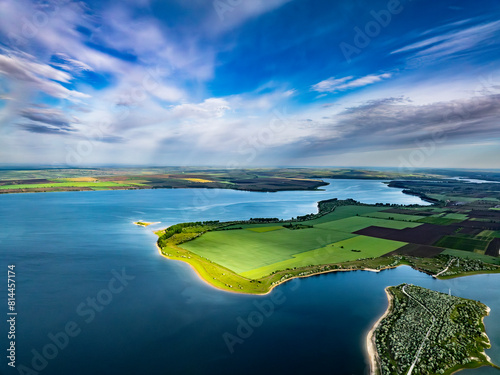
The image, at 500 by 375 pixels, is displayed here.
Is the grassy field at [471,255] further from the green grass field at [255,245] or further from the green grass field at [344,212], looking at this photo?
the green grass field at [344,212]

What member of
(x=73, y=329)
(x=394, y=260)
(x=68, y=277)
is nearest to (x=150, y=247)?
(x=68, y=277)

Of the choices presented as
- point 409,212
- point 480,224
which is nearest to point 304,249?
point 480,224

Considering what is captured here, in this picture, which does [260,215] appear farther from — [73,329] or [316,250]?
[73,329]

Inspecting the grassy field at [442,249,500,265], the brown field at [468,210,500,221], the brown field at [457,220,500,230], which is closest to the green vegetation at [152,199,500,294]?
the grassy field at [442,249,500,265]

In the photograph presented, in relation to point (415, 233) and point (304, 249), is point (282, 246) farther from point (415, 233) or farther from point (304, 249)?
point (415, 233)

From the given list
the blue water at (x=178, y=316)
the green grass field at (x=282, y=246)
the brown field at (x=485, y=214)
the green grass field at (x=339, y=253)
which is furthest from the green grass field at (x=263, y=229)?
the brown field at (x=485, y=214)
